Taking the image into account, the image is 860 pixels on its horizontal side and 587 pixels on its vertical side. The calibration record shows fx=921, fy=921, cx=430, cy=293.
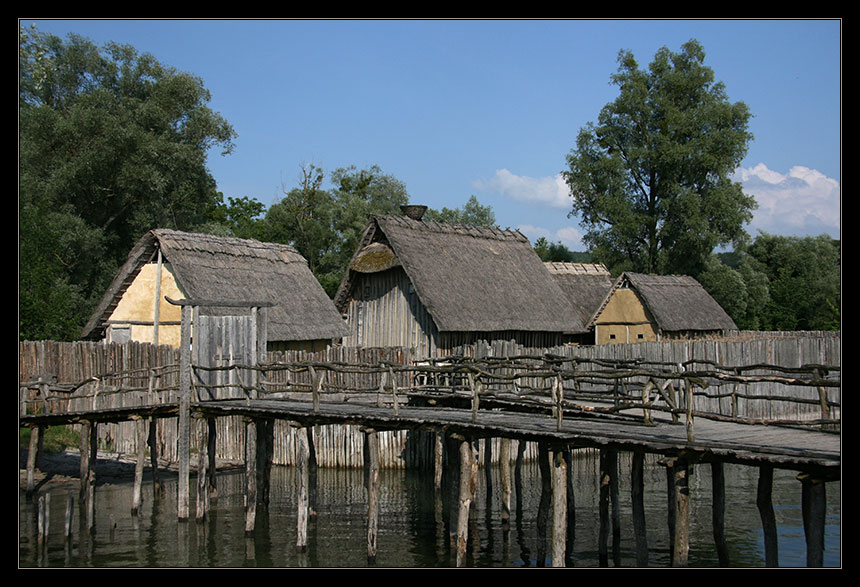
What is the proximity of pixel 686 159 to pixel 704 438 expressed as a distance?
1460 inches

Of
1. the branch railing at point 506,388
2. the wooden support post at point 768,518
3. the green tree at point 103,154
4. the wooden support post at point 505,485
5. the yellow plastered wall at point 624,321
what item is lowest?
the wooden support post at point 505,485

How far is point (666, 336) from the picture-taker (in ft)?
116

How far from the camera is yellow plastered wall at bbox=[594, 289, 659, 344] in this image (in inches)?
1389

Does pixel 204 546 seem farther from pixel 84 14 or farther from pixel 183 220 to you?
pixel 183 220

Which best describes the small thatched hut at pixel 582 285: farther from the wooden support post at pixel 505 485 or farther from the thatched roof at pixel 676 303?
the wooden support post at pixel 505 485

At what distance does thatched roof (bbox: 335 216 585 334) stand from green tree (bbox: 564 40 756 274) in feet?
54.8

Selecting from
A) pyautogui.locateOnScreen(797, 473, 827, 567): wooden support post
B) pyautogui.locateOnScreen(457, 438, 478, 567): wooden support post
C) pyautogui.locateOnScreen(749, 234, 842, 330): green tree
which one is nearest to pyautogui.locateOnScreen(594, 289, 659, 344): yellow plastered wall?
pyautogui.locateOnScreen(749, 234, 842, 330): green tree

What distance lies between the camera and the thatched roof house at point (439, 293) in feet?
89.8

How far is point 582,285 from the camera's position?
37.4 meters

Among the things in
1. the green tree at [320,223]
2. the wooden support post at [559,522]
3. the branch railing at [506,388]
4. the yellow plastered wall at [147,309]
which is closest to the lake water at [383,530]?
the branch railing at [506,388]

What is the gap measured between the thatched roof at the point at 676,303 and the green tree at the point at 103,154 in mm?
17770

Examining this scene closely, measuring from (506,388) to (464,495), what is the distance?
24.9ft

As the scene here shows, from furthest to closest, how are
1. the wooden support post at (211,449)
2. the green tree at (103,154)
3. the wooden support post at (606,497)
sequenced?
the green tree at (103,154) → the wooden support post at (211,449) → the wooden support post at (606,497)

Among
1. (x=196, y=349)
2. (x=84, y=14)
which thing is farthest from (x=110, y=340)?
(x=84, y=14)
